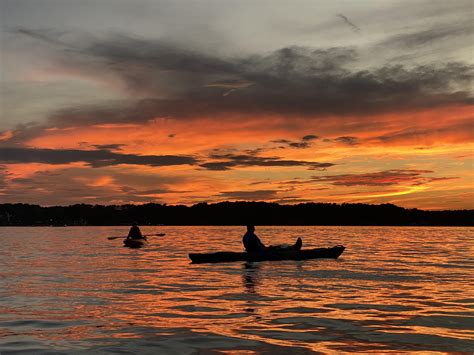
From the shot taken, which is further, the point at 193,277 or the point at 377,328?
the point at 193,277

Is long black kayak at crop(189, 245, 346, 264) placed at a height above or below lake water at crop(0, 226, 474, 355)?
above

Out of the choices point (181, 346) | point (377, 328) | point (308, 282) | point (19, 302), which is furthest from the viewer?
point (308, 282)

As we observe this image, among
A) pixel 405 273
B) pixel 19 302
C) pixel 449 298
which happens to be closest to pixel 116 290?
pixel 19 302

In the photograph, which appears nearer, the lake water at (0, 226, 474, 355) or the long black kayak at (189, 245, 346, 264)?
the lake water at (0, 226, 474, 355)

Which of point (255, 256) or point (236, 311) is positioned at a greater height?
point (255, 256)

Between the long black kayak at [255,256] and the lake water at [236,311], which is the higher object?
the long black kayak at [255,256]

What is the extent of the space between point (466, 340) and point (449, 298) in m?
7.73

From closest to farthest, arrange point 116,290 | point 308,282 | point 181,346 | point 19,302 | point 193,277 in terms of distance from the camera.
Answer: point 181,346 → point 19,302 → point 116,290 → point 308,282 → point 193,277

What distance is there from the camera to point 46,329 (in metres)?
15.6

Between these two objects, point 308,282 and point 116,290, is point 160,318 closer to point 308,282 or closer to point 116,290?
point 116,290

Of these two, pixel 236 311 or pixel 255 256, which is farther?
pixel 255 256

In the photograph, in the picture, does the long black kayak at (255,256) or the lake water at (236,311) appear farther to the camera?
the long black kayak at (255,256)

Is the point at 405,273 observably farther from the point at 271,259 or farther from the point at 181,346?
the point at 181,346

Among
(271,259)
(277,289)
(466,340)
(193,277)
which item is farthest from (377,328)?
(271,259)
